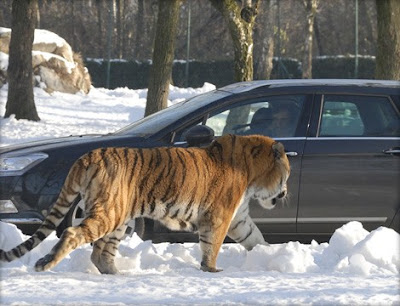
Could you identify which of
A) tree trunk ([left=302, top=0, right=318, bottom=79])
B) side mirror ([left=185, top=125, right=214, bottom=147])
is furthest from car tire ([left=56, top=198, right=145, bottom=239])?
tree trunk ([left=302, top=0, right=318, bottom=79])

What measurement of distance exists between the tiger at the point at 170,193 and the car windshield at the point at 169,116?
1284mm

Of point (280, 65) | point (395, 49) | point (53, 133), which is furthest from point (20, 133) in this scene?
point (280, 65)

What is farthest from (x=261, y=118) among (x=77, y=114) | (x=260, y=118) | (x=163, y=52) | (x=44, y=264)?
(x=77, y=114)

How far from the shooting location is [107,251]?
6906mm

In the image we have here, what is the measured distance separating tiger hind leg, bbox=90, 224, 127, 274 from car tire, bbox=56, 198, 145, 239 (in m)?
1.01

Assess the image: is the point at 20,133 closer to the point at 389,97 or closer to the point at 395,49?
the point at 395,49

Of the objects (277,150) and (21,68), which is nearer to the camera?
(277,150)

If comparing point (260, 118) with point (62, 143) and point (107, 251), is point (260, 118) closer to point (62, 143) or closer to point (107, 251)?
point (62, 143)

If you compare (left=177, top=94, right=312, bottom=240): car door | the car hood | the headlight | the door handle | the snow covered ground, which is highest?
(left=177, top=94, right=312, bottom=240): car door

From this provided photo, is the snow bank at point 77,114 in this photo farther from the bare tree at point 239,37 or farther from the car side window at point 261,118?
the car side window at point 261,118

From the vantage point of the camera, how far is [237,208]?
7164 mm

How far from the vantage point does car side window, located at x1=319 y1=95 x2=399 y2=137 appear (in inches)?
336

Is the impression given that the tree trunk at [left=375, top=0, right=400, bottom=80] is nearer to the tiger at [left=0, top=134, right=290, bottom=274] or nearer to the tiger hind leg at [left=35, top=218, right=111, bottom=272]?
the tiger at [left=0, top=134, right=290, bottom=274]

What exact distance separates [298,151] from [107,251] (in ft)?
7.12
